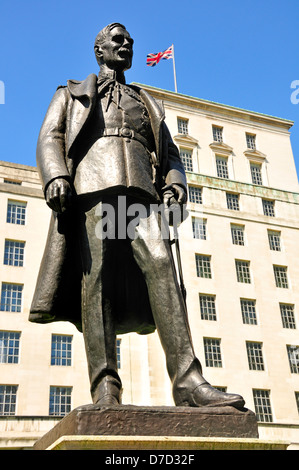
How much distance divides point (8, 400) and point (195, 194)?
25.3 m

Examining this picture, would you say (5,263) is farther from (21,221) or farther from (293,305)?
(293,305)

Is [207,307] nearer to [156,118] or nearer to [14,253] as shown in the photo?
[14,253]

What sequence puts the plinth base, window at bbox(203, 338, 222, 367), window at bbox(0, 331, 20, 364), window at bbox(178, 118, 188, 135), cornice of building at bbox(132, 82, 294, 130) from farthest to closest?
window at bbox(178, 118, 188, 135)
cornice of building at bbox(132, 82, 294, 130)
window at bbox(203, 338, 222, 367)
window at bbox(0, 331, 20, 364)
the plinth base

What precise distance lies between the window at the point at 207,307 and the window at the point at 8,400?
1615 centimetres

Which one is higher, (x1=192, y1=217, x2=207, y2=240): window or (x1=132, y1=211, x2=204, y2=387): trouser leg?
(x1=192, y1=217, x2=207, y2=240): window

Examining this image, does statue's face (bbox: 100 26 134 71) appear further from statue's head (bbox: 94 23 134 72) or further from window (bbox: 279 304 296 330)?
window (bbox: 279 304 296 330)

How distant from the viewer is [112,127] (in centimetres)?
623

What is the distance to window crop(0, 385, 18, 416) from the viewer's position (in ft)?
122

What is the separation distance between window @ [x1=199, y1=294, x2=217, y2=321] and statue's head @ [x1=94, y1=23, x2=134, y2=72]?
4077 cm

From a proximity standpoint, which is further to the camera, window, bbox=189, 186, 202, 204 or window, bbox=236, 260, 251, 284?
window, bbox=189, 186, 202, 204

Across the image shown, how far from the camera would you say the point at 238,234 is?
5259cm

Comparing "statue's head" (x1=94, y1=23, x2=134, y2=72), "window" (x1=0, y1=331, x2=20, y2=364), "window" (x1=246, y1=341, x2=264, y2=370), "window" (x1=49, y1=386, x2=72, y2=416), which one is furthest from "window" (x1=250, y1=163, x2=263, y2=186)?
"statue's head" (x1=94, y1=23, x2=134, y2=72)

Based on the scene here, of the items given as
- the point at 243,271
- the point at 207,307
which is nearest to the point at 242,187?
the point at 243,271

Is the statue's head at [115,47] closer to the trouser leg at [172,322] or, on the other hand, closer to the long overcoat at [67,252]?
the long overcoat at [67,252]
